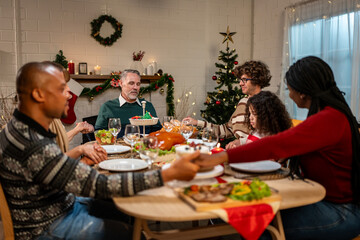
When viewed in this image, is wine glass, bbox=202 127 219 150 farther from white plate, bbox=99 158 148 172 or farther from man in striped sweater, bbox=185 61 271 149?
man in striped sweater, bbox=185 61 271 149

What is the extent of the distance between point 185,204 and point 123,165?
575 millimetres

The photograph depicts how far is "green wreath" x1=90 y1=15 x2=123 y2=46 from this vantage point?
5191 mm

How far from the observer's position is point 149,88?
17.7ft

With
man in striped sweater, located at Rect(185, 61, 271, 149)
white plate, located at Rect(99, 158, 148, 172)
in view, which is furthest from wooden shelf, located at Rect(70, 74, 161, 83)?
white plate, located at Rect(99, 158, 148, 172)

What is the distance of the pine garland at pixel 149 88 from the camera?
506 centimetres

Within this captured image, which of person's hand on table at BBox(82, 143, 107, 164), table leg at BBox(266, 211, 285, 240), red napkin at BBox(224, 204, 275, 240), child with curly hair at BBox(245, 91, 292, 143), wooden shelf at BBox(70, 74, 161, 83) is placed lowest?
table leg at BBox(266, 211, 285, 240)

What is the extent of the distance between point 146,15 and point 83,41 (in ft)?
3.82

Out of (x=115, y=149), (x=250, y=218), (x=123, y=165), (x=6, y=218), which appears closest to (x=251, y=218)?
(x=250, y=218)

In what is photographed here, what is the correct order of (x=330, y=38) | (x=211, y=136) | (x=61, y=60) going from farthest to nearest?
(x=61, y=60) < (x=330, y=38) < (x=211, y=136)

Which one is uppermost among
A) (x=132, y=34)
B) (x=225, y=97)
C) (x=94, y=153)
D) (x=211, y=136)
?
(x=132, y=34)

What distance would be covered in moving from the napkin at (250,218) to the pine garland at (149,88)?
3848 mm

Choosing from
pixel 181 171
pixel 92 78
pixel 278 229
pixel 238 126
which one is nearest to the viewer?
pixel 181 171

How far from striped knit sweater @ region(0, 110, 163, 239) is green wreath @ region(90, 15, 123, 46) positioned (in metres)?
4.17

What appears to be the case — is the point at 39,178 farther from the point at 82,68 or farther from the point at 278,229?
the point at 82,68
